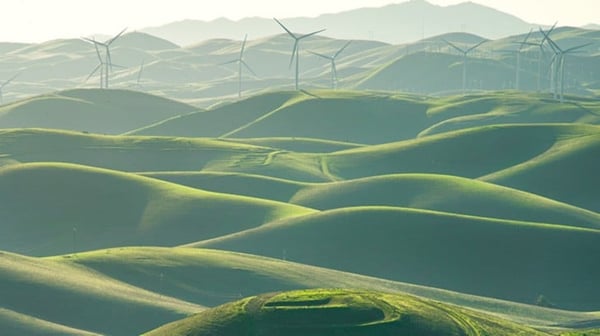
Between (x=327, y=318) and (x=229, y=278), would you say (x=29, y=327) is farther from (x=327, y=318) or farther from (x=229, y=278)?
(x=327, y=318)

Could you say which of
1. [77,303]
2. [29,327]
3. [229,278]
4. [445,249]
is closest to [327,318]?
[29,327]

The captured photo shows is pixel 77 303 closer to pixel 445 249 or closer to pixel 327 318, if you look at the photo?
pixel 327 318

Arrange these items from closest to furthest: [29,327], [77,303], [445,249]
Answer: [29,327], [77,303], [445,249]

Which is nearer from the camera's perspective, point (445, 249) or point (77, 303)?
point (77, 303)

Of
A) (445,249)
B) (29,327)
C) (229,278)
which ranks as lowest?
(445,249)

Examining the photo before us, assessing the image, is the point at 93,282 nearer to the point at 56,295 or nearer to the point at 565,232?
the point at 56,295

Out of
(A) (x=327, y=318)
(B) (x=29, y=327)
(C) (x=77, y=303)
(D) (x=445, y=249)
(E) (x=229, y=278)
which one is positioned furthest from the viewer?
(D) (x=445, y=249)

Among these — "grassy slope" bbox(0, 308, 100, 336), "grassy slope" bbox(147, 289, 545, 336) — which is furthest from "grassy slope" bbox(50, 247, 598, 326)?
"grassy slope" bbox(147, 289, 545, 336)

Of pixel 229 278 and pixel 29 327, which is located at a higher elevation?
pixel 29 327
